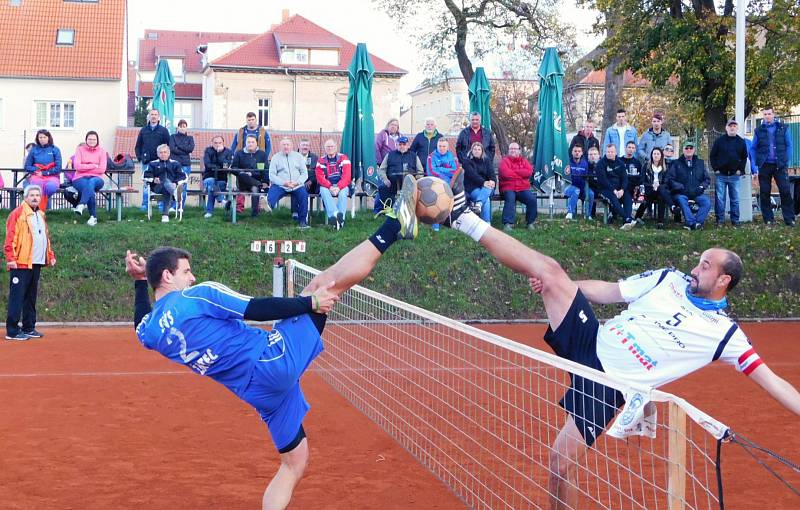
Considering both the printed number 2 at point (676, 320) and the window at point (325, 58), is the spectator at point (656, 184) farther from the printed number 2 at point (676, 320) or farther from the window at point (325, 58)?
the window at point (325, 58)

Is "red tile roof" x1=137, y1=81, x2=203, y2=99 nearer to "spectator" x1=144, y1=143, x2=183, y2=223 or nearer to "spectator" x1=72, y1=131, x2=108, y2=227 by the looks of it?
"spectator" x1=144, y1=143, x2=183, y2=223

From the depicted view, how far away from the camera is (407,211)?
250 inches

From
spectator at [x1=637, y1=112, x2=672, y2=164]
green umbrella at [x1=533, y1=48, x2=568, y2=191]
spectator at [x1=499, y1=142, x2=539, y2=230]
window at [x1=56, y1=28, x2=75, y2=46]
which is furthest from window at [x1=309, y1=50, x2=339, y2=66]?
spectator at [x1=499, y1=142, x2=539, y2=230]

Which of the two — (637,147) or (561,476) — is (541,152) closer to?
(637,147)

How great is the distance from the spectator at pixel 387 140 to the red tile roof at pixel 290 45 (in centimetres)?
4206

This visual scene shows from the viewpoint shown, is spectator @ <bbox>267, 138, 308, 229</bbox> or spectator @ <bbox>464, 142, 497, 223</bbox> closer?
spectator @ <bbox>464, 142, 497, 223</bbox>

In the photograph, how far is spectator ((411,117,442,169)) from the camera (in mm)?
20172

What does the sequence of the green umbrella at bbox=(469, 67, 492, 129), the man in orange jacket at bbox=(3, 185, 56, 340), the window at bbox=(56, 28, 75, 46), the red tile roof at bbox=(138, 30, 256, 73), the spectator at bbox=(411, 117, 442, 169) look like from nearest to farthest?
the man in orange jacket at bbox=(3, 185, 56, 340), the spectator at bbox=(411, 117, 442, 169), the green umbrella at bbox=(469, 67, 492, 129), the window at bbox=(56, 28, 75, 46), the red tile roof at bbox=(138, 30, 256, 73)

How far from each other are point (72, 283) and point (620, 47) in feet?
62.7

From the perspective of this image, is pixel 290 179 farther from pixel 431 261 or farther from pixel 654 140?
pixel 654 140

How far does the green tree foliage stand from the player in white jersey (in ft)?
69.9

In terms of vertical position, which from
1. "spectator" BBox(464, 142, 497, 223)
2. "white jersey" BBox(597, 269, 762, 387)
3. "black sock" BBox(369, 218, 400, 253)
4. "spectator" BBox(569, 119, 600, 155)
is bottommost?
"white jersey" BBox(597, 269, 762, 387)

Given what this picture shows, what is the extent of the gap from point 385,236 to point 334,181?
45.3 feet

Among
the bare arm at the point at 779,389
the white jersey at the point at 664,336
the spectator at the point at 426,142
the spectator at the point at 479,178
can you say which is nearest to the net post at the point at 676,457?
the bare arm at the point at 779,389
